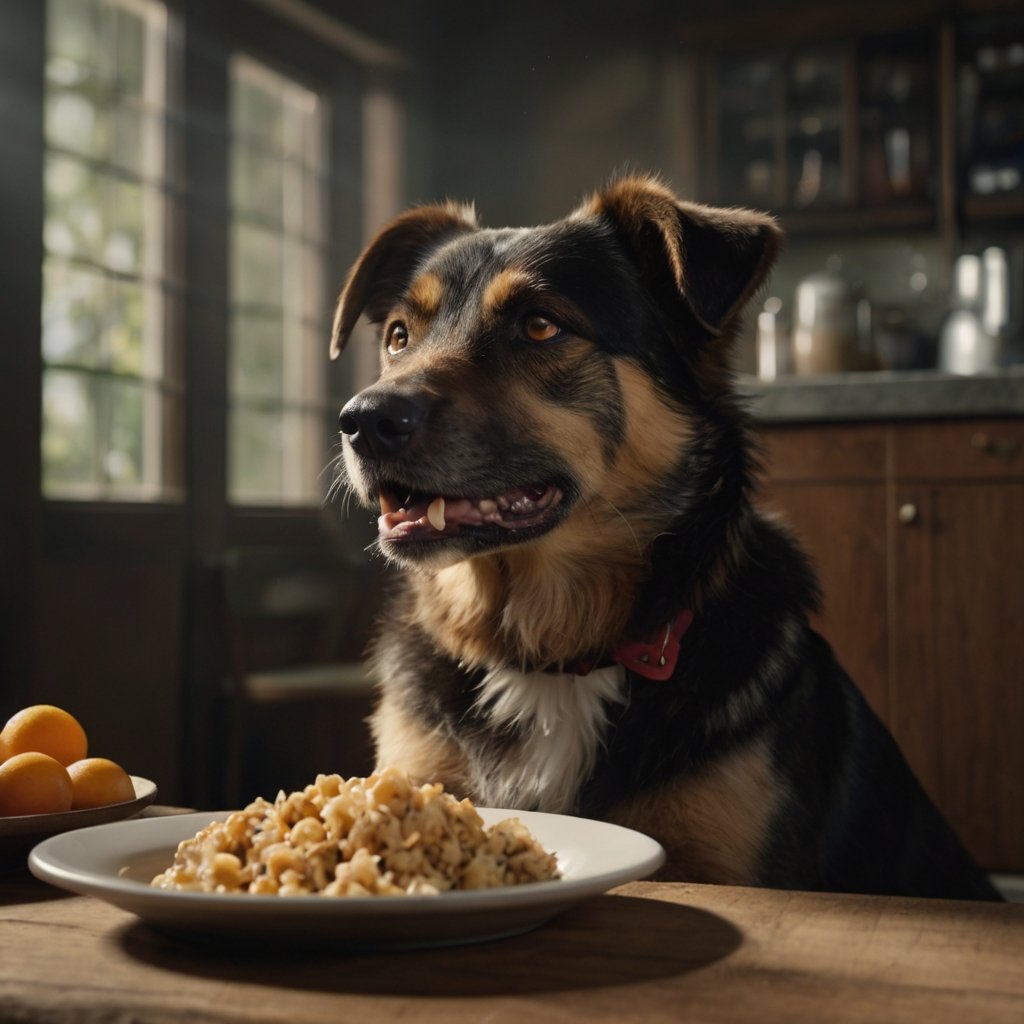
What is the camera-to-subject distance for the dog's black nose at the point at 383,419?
1404mm

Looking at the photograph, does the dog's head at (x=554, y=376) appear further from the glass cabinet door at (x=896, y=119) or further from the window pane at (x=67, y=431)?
the glass cabinet door at (x=896, y=119)

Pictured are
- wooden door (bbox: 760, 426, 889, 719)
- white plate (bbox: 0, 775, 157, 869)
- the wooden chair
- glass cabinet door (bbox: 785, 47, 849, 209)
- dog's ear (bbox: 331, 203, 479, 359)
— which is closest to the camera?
A: white plate (bbox: 0, 775, 157, 869)

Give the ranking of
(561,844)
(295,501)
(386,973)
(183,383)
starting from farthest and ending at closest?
(295,501)
(183,383)
(561,844)
(386,973)

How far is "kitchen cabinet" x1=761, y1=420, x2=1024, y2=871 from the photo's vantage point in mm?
3127

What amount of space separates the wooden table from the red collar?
626 millimetres

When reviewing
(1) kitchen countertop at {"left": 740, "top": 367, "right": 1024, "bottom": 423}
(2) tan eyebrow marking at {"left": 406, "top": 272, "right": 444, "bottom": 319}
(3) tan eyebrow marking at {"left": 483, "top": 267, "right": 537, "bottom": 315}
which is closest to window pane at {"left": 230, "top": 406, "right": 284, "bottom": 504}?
(1) kitchen countertop at {"left": 740, "top": 367, "right": 1024, "bottom": 423}

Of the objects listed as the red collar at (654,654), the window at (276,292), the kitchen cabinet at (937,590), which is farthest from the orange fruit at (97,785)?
the window at (276,292)

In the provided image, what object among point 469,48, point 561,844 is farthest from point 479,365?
point 469,48

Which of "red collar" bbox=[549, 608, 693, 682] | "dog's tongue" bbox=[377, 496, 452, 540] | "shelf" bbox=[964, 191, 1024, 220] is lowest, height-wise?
"red collar" bbox=[549, 608, 693, 682]

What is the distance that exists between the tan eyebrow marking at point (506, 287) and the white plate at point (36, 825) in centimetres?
83

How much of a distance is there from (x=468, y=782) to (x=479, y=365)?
0.52m

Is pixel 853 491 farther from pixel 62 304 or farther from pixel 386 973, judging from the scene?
pixel 386 973

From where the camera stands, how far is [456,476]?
145 cm

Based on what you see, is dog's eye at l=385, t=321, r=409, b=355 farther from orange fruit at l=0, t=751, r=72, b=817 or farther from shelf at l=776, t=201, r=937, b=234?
shelf at l=776, t=201, r=937, b=234
